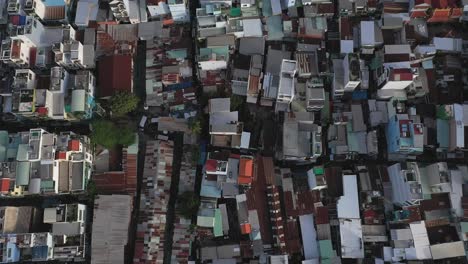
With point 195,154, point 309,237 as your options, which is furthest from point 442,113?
point 195,154

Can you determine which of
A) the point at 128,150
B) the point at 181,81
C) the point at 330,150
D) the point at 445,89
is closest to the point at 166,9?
the point at 181,81

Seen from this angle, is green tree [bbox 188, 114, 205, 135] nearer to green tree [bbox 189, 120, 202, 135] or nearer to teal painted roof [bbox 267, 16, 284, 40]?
green tree [bbox 189, 120, 202, 135]

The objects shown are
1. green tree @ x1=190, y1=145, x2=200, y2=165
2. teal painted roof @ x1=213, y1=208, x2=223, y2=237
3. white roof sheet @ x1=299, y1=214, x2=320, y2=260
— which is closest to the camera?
teal painted roof @ x1=213, y1=208, x2=223, y2=237

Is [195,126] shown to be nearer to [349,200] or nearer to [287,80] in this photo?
[287,80]

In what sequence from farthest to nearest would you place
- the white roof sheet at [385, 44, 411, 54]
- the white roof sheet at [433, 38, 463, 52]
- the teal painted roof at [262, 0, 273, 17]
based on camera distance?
1. the teal painted roof at [262, 0, 273, 17]
2. the white roof sheet at [433, 38, 463, 52]
3. the white roof sheet at [385, 44, 411, 54]

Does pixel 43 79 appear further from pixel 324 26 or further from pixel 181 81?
pixel 324 26

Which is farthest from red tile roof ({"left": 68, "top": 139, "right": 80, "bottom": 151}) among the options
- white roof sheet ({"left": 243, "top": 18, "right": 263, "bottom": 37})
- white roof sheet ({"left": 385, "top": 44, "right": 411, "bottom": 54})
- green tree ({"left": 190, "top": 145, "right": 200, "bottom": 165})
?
white roof sheet ({"left": 385, "top": 44, "right": 411, "bottom": 54})

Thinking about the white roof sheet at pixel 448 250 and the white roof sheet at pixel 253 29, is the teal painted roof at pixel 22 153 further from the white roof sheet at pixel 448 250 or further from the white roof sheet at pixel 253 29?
the white roof sheet at pixel 448 250
